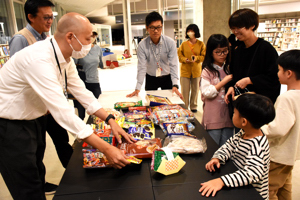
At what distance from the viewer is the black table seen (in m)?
1.03

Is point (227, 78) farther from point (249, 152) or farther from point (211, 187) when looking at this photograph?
point (211, 187)

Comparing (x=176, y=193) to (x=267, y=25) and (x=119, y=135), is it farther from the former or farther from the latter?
(x=267, y=25)

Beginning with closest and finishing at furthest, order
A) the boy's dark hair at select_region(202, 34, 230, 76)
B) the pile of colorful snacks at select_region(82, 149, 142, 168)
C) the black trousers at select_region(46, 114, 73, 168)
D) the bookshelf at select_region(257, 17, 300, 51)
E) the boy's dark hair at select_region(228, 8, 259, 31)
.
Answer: the pile of colorful snacks at select_region(82, 149, 142, 168)
the boy's dark hair at select_region(228, 8, 259, 31)
the boy's dark hair at select_region(202, 34, 230, 76)
the black trousers at select_region(46, 114, 73, 168)
the bookshelf at select_region(257, 17, 300, 51)

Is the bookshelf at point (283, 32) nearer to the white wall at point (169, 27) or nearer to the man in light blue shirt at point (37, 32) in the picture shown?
the white wall at point (169, 27)

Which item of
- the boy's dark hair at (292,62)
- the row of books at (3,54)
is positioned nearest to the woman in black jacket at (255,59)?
the boy's dark hair at (292,62)

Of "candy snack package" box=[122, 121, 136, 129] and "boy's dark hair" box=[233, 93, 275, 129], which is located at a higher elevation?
"boy's dark hair" box=[233, 93, 275, 129]

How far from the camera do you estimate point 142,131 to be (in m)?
1.60

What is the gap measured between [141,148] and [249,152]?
0.61m

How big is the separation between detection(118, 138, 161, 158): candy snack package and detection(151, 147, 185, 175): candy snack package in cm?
14

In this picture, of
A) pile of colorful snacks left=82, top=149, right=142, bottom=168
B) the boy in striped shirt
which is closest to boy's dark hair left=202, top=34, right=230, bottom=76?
the boy in striped shirt

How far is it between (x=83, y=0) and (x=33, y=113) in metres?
12.6

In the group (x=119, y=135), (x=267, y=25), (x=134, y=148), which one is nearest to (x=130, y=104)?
(x=119, y=135)

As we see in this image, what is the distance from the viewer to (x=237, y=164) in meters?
1.29

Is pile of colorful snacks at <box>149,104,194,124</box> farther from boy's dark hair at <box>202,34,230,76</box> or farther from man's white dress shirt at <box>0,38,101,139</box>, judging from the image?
man's white dress shirt at <box>0,38,101,139</box>
